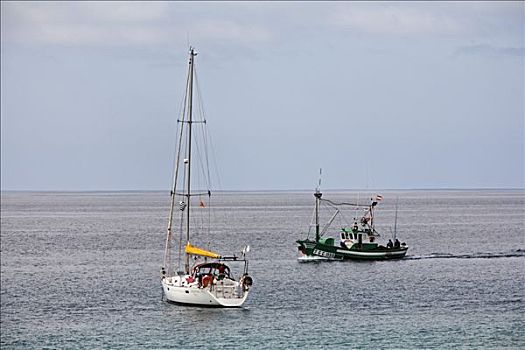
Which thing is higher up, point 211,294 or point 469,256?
point 211,294

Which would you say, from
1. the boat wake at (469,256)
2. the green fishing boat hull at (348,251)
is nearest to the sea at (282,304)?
the boat wake at (469,256)

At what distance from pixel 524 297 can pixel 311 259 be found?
106ft

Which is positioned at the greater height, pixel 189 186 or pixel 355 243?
pixel 189 186

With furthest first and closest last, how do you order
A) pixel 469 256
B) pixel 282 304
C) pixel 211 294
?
pixel 469 256, pixel 282 304, pixel 211 294

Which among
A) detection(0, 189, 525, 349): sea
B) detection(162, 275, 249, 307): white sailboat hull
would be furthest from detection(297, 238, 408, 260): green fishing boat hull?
detection(162, 275, 249, 307): white sailboat hull

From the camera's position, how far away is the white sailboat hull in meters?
61.5

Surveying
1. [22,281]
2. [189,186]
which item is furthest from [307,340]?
[22,281]

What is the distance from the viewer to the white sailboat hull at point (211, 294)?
61469mm

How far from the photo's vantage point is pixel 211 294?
61.4m

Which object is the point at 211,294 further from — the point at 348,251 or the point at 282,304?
the point at 348,251

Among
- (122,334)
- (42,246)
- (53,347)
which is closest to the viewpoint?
(53,347)

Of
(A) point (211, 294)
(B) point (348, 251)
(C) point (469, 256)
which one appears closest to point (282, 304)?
(A) point (211, 294)

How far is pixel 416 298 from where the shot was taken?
68.2 metres

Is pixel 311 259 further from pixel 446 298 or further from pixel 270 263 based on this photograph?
pixel 446 298
